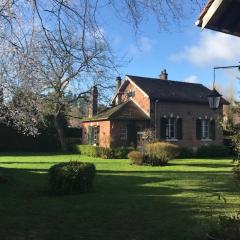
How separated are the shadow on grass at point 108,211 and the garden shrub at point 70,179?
1.23 feet

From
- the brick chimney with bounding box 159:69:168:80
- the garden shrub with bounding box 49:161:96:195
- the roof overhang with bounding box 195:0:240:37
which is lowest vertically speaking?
the garden shrub with bounding box 49:161:96:195

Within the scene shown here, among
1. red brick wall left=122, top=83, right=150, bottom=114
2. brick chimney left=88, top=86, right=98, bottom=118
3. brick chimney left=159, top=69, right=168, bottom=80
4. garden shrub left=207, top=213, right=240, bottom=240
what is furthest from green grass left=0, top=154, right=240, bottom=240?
brick chimney left=159, top=69, right=168, bottom=80

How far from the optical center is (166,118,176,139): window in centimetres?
4003

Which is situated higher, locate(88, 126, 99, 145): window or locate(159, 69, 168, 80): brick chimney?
locate(159, 69, 168, 80): brick chimney

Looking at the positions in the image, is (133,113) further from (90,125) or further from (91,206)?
(91,206)

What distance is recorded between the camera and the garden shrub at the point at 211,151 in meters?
38.3

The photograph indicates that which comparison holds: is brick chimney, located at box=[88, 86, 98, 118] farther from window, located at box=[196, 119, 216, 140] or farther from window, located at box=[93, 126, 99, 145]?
window, located at box=[196, 119, 216, 140]

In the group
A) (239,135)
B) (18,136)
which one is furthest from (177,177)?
(18,136)

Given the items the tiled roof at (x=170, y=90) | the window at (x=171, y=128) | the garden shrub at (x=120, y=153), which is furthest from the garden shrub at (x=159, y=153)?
the tiled roof at (x=170, y=90)

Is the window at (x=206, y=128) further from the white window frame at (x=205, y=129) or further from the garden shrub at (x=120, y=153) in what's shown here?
the garden shrub at (x=120, y=153)

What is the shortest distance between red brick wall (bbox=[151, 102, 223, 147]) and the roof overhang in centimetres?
3203

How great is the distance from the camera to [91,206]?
37.8 ft

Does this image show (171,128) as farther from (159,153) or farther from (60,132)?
(159,153)

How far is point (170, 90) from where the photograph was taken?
137 ft
